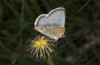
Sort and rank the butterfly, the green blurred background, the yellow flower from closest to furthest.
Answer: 1. the butterfly
2. the yellow flower
3. the green blurred background

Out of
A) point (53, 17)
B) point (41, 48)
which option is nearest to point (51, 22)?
point (53, 17)

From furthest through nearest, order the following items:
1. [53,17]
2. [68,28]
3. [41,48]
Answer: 1. [68,28]
2. [41,48]
3. [53,17]

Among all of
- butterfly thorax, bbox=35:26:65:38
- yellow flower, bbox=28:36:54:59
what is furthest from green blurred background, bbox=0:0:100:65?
butterfly thorax, bbox=35:26:65:38

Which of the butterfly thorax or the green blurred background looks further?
the green blurred background

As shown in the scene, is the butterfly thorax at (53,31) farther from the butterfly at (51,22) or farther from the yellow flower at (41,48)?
the yellow flower at (41,48)

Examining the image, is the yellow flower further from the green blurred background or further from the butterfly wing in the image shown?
the green blurred background

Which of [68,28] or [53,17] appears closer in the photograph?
[53,17]

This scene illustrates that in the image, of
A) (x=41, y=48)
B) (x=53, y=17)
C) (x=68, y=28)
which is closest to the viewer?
(x=53, y=17)

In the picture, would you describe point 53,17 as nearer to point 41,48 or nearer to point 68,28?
point 41,48
